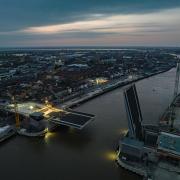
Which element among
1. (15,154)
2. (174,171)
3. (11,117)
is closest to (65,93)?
(11,117)

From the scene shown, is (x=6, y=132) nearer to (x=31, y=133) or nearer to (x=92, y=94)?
(x=31, y=133)

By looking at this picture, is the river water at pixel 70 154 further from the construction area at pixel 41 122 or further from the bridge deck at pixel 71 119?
the bridge deck at pixel 71 119

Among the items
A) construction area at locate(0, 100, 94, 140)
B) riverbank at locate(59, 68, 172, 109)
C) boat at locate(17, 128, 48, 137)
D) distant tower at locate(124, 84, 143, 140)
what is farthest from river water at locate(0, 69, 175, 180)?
riverbank at locate(59, 68, 172, 109)

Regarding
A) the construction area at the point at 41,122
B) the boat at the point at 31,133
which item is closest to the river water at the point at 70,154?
the boat at the point at 31,133

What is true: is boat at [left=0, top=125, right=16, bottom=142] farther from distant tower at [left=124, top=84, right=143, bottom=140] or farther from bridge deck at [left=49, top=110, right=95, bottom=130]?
distant tower at [left=124, top=84, right=143, bottom=140]

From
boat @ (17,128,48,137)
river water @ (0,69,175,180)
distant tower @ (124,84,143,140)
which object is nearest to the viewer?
river water @ (0,69,175,180)

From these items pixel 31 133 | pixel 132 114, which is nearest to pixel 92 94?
pixel 31 133
